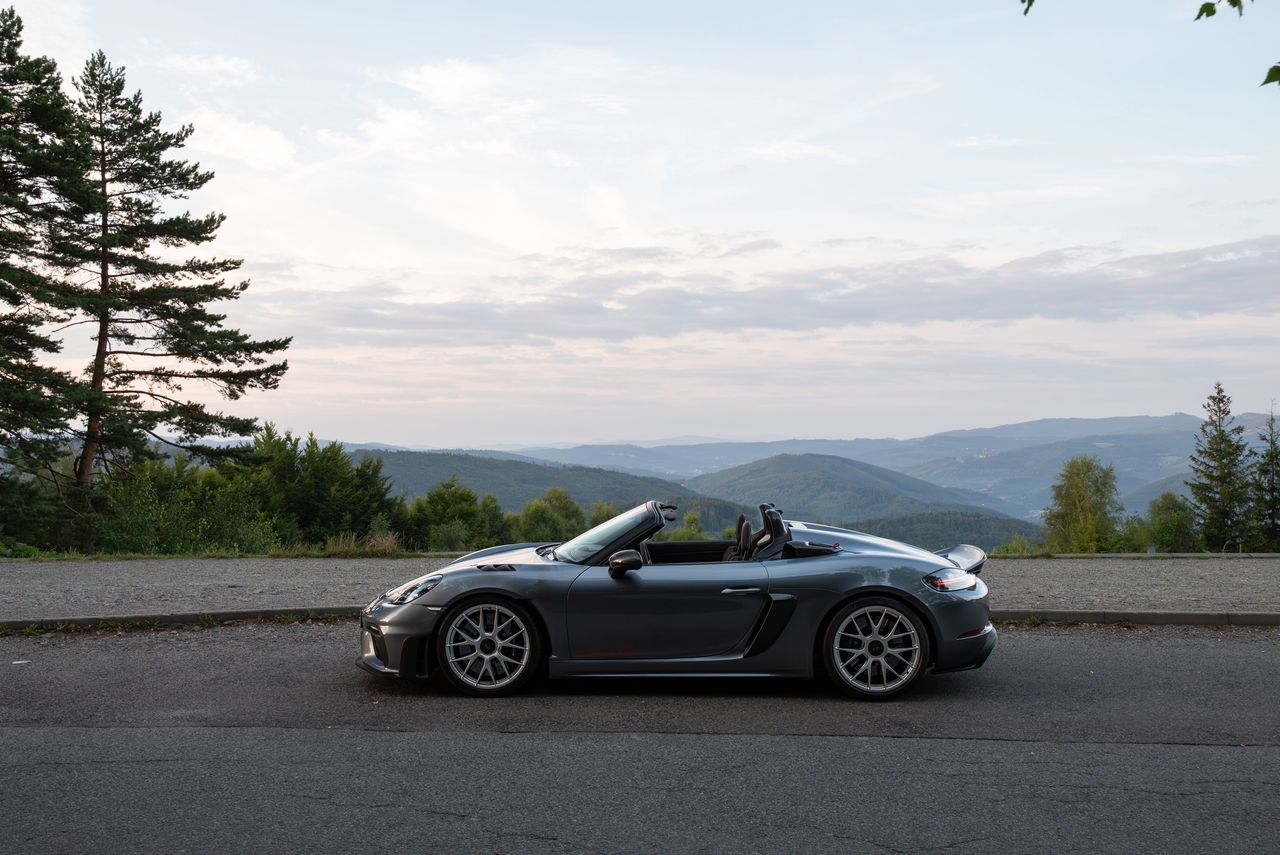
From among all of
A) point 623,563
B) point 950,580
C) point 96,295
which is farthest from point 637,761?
point 96,295

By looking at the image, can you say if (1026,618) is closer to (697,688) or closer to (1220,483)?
(697,688)

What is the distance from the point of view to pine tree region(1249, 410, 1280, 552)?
66062mm

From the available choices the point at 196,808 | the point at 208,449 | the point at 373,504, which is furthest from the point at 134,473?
the point at 373,504

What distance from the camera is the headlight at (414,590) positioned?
6.39m

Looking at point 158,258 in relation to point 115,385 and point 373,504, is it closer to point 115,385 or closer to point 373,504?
point 115,385

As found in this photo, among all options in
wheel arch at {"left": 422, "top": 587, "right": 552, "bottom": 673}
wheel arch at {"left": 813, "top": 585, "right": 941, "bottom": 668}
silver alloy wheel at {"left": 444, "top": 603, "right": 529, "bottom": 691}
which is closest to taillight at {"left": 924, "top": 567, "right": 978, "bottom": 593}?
wheel arch at {"left": 813, "top": 585, "right": 941, "bottom": 668}

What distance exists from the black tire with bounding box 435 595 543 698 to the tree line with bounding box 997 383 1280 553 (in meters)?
55.3

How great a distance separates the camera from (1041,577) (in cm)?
1248

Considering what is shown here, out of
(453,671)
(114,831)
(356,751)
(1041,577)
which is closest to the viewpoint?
(114,831)

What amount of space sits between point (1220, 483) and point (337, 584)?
7549 centimetres

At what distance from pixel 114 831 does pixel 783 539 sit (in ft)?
13.4

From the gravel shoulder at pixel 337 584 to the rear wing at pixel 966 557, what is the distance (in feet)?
8.30

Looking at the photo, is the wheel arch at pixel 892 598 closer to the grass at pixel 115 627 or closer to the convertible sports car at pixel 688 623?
the convertible sports car at pixel 688 623

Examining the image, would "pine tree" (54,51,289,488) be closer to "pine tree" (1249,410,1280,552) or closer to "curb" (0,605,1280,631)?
"curb" (0,605,1280,631)
